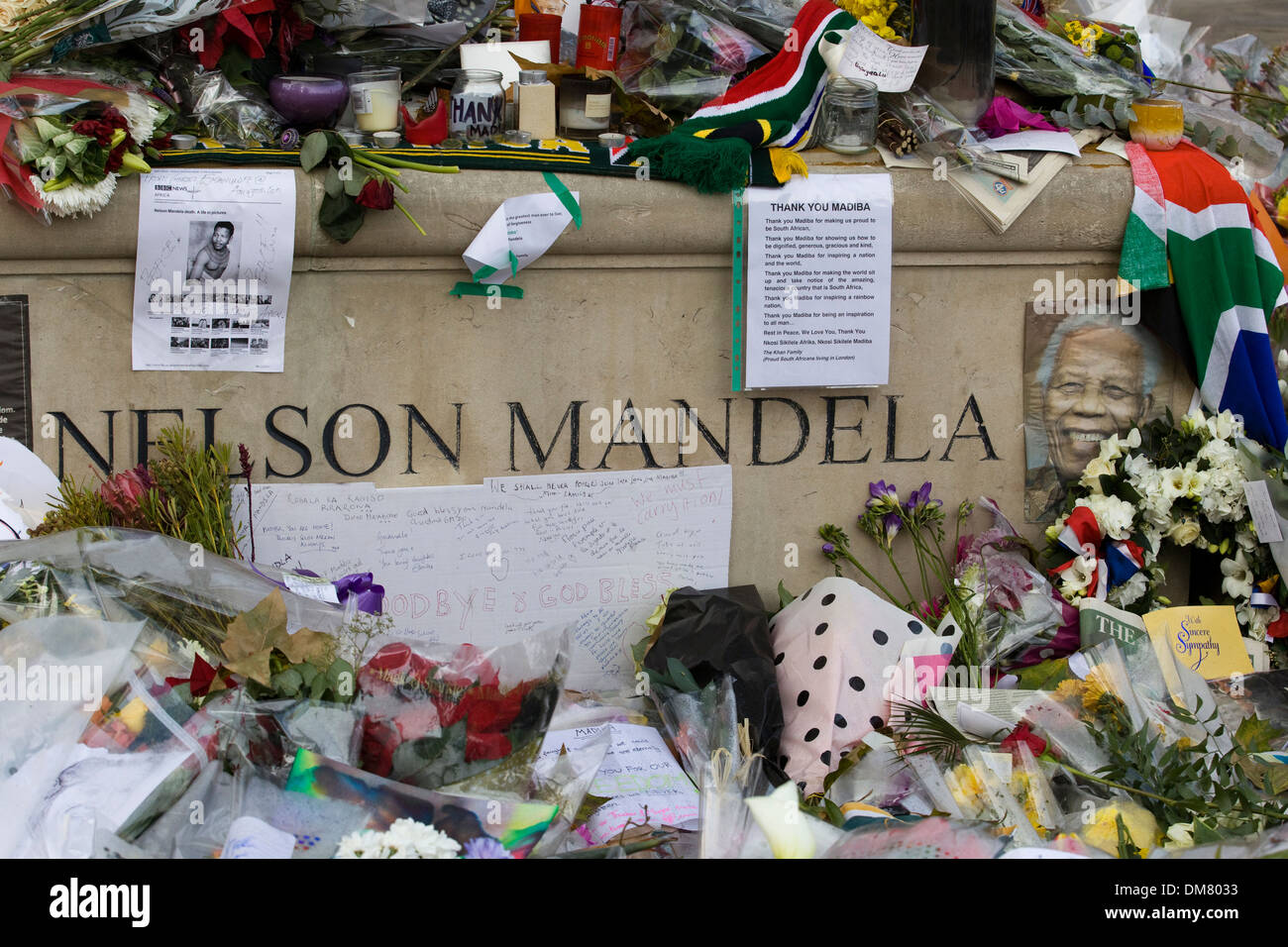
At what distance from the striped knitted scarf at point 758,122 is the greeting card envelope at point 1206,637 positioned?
5.35 ft

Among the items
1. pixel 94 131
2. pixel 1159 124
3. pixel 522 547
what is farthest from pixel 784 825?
pixel 1159 124

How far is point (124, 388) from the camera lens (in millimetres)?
3068

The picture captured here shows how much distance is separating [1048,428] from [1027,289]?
432mm

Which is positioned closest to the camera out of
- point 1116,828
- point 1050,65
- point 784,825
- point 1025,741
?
point 784,825

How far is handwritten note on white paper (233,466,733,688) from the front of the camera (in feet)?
10.4

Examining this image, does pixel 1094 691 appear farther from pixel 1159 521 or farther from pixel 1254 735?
pixel 1159 521

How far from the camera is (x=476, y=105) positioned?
3283 mm

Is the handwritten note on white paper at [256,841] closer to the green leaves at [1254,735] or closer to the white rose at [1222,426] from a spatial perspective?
the green leaves at [1254,735]

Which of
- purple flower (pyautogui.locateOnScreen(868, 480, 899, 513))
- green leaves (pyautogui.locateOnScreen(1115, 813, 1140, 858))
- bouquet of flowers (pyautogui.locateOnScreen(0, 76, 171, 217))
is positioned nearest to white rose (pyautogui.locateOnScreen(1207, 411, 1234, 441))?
purple flower (pyautogui.locateOnScreen(868, 480, 899, 513))

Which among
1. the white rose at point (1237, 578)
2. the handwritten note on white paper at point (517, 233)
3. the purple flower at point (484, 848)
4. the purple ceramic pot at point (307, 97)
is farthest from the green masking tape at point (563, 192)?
the white rose at point (1237, 578)

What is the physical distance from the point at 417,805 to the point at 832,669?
52.1 inches

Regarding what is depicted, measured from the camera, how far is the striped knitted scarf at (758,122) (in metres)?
3.10

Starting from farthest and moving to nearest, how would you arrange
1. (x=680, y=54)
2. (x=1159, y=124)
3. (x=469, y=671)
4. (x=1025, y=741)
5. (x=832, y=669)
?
(x=680, y=54)
(x=1159, y=124)
(x=832, y=669)
(x=1025, y=741)
(x=469, y=671)
